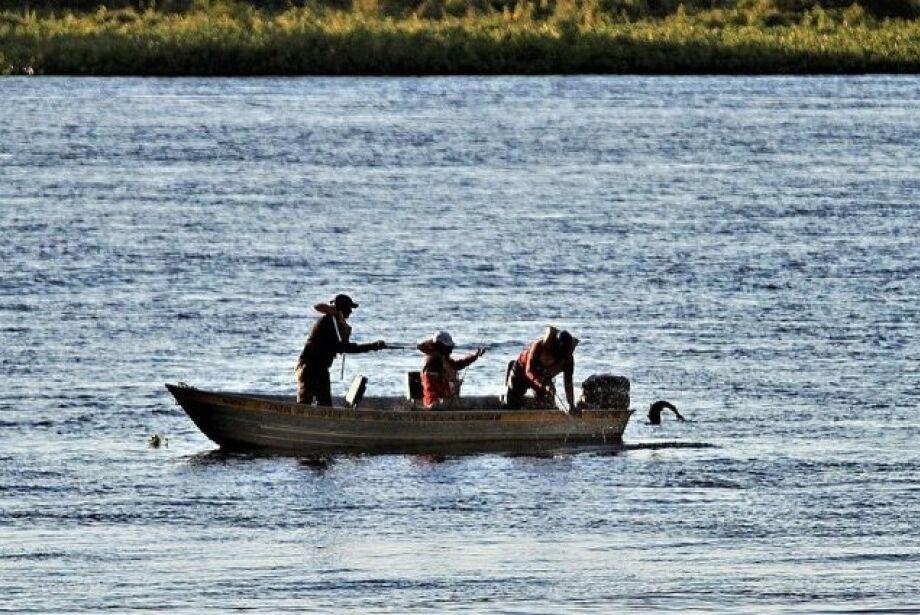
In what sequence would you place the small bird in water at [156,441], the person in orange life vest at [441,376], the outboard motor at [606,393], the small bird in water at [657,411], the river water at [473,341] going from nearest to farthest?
1. the river water at [473,341]
2. the person in orange life vest at [441,376]
3. the small bird in water at [156,441]
4. the outboard motor at [606,393]
5. the small bird in water at [657,411]

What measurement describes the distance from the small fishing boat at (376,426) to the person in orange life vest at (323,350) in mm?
327

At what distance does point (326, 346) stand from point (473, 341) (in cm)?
769

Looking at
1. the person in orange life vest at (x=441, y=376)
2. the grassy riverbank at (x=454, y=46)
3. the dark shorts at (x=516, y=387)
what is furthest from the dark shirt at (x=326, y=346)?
the grassy riverbank at (x=454, y=46)

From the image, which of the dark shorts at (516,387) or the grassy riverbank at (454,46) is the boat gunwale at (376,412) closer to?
the dark shorts at (516,387)

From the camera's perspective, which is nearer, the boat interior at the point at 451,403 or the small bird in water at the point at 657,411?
the boat interior at the point at 451,403

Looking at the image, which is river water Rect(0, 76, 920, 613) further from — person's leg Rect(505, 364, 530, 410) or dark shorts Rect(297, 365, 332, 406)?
person's leg Rect(505, 364, 530, 410)

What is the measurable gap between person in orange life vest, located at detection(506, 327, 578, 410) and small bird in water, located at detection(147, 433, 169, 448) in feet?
13.6

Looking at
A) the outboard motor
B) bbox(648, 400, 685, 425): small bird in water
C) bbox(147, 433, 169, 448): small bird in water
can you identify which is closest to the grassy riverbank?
bbox(648, 400, 685, 425): small bird in water

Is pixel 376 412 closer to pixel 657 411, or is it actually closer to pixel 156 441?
pixel 156 441

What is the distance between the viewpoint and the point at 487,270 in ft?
154

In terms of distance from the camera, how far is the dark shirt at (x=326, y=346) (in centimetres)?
2994

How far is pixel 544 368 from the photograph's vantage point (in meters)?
30.3

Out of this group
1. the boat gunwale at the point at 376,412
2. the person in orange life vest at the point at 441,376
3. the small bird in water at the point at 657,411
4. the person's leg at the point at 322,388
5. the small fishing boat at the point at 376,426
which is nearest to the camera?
the boat gunwale at the point at 376,412

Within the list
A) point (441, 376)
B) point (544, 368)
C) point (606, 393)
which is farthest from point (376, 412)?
point (606, 393)
